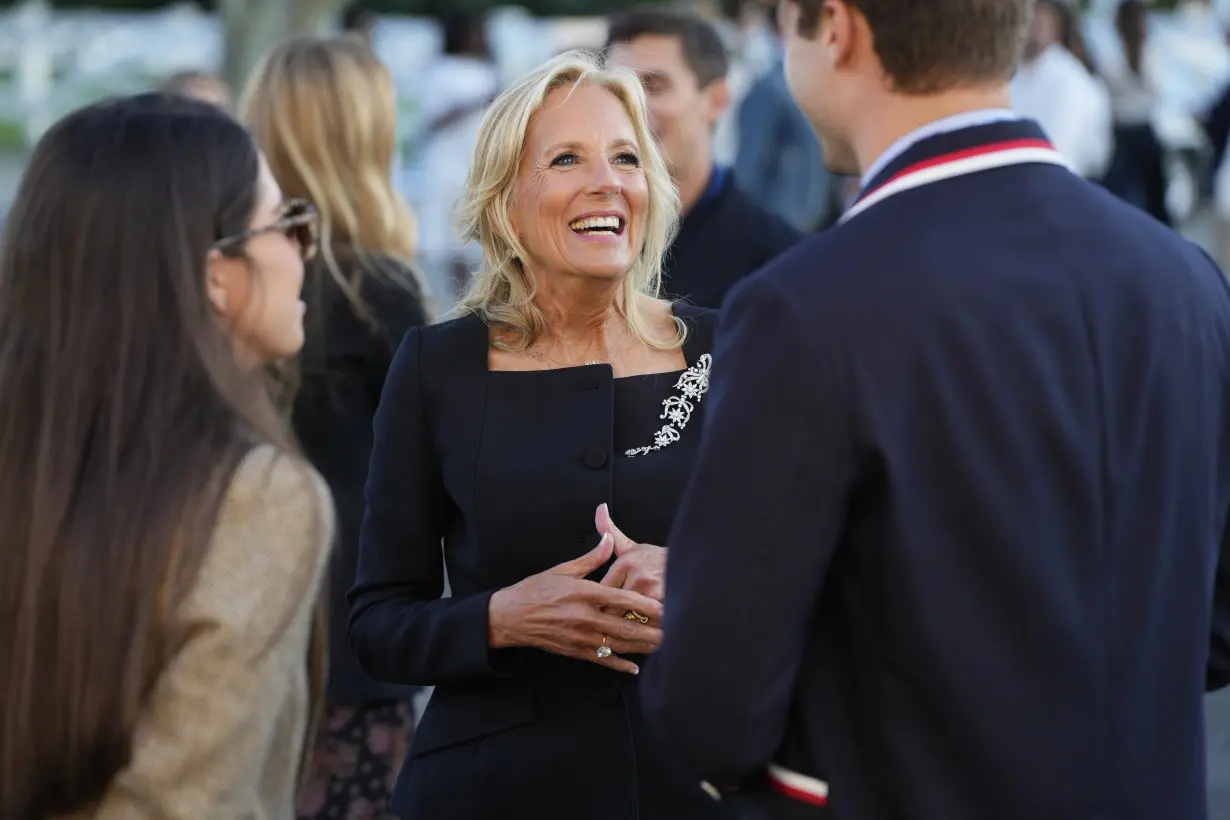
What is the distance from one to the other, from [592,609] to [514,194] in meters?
0.86

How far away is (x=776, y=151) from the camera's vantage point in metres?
9.73

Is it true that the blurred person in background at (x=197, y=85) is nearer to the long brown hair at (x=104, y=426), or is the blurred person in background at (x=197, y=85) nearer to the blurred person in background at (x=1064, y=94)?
the blurred person in background at (x=1064, y=94)

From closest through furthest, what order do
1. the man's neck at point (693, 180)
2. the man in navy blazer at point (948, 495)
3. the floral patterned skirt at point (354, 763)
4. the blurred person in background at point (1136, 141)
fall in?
1. the man in navy blazer at point (948, 495)
2. the floral patterned skirt at point (354, 763)
3. the man's neck at point (693, 180)
4. the blurred person in background at point (1136, 141)

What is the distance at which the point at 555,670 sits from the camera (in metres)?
2.94

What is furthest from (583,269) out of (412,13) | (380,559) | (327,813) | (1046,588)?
(412,13)

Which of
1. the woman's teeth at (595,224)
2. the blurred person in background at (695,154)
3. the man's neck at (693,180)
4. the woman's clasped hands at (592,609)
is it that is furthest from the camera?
the man's neck at (693,180)

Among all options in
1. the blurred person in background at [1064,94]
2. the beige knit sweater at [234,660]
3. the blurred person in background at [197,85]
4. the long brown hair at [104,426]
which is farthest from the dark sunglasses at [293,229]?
the blurred person in background at [1064,94]

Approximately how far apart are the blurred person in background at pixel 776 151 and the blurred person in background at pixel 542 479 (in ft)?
20.9

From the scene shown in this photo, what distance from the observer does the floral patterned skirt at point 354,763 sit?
13.5 feet

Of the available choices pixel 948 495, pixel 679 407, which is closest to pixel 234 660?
pixel 948 495

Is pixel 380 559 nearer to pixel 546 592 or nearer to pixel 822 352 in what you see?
pixel 546 592

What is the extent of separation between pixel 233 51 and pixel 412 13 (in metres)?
13.2

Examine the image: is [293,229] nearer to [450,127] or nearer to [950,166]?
[950,166]

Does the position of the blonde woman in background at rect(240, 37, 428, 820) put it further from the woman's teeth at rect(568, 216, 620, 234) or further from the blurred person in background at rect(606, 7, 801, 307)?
the woman's teeth at rect(568, 216, 620, 234)
